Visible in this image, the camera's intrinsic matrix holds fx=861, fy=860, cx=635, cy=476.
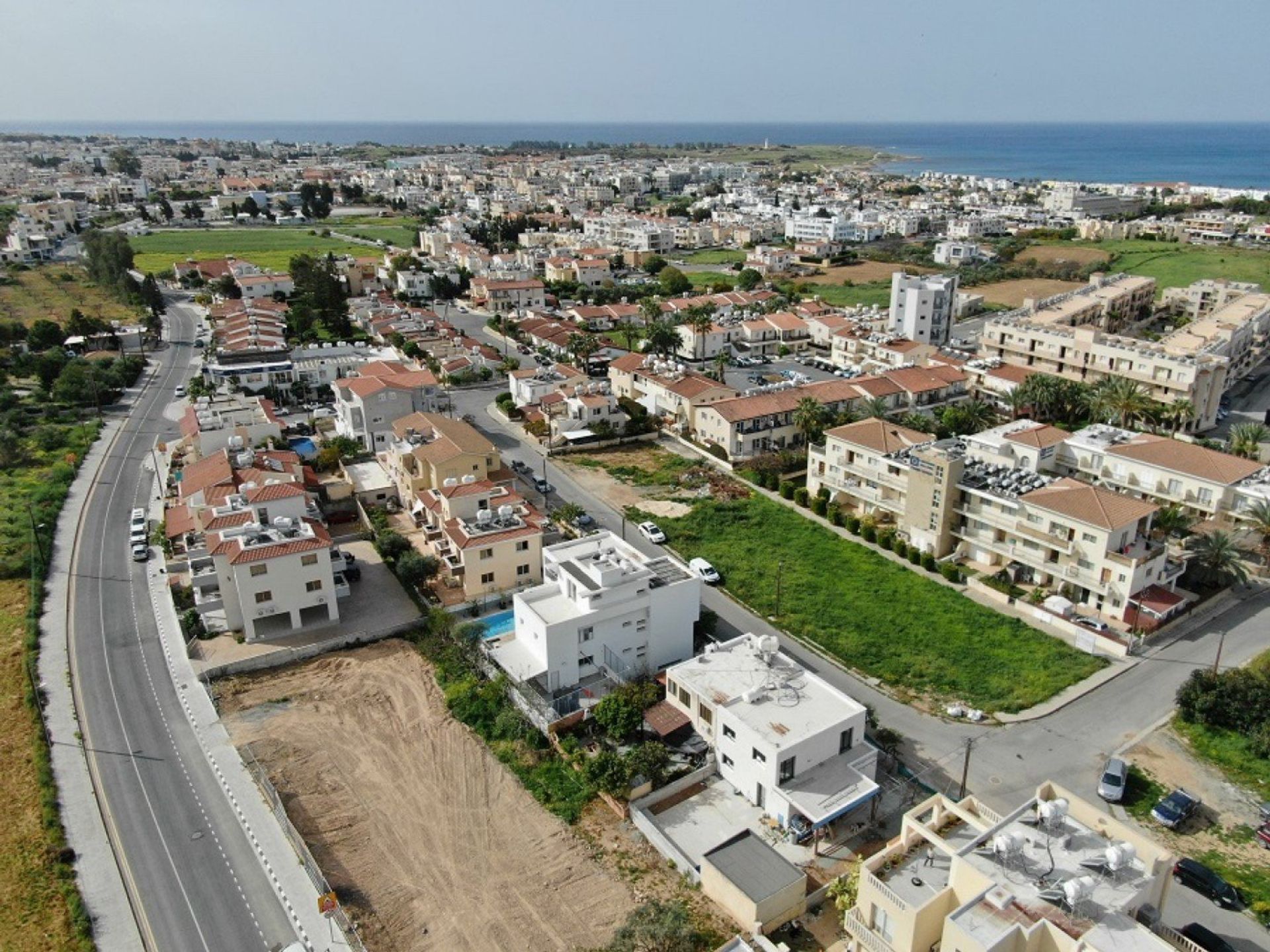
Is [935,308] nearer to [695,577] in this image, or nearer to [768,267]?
[768,267]

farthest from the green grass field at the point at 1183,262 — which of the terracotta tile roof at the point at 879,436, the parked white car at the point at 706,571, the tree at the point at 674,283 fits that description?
the parked white car at the point at 706,571

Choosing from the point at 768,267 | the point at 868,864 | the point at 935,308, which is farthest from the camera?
the point at 768,267

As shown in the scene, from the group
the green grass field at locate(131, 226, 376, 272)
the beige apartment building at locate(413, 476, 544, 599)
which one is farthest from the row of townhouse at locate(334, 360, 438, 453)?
the green grass field at locate(131, 226, 376, 272)

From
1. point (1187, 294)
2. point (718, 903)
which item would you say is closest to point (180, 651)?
point (718, 903)

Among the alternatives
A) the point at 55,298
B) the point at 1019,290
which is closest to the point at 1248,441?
the point at 1019,290

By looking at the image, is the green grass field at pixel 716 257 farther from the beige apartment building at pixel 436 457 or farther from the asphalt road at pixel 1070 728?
the asphalt road at pixel 1070 728

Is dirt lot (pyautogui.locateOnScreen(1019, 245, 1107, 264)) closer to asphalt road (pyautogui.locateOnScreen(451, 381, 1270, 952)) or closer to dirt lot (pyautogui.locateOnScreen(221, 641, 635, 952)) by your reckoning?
asphalt road (pyautogui.locateOnScreen(451, 381, 1270, 952))
